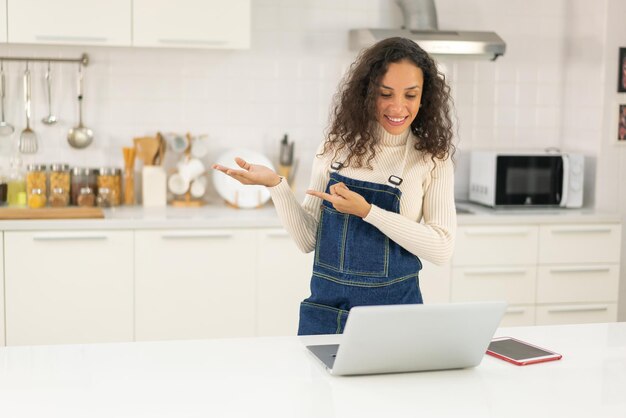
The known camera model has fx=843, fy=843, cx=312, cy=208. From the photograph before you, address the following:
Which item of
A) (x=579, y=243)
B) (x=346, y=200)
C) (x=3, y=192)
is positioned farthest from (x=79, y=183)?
(x=579, y=243)

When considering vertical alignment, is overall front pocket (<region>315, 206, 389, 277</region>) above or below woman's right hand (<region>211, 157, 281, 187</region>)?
below

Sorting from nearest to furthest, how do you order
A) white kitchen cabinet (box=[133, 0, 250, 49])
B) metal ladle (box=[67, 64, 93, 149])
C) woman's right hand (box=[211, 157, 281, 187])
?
woman's right hand (box=[211, 157, 281, 187])
white kitchen cabinet (box=[133, 0, 250, 49])
metal ladle (box=[67, 64, 93, 149])

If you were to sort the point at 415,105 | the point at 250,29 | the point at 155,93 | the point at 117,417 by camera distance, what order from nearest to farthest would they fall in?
the point at 117,417 < the point at 415,105 < the point at 250,29 < the point at 155,93

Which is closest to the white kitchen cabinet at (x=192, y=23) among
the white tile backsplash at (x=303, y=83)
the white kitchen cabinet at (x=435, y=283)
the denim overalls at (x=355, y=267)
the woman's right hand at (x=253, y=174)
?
the white tile backsplash at (x=303, y=83)

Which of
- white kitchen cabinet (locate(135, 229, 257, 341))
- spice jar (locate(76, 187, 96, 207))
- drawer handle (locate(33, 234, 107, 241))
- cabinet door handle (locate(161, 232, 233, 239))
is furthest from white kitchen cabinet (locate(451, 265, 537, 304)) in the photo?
spice jar (locate(76, 187, 96, 207))

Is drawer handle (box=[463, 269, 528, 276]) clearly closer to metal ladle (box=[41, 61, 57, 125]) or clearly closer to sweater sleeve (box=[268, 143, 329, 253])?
sweater sleeve (box=[268, 143, 329, 253])

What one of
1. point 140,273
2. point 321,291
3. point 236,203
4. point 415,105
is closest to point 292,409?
point 321,291

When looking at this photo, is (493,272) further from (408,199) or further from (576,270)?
(408,199)

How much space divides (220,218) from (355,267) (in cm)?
152

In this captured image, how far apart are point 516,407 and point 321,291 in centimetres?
86

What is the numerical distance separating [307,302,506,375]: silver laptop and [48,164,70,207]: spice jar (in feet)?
8.37

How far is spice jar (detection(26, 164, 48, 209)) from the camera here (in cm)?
390

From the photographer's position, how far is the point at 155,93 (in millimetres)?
4227

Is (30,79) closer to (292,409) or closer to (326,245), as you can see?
(326,245)
